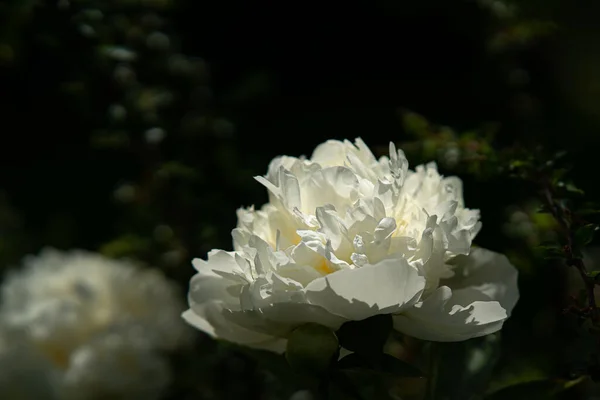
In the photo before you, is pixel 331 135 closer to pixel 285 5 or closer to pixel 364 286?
pixel 285 5

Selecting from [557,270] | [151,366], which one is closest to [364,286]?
[557,270]

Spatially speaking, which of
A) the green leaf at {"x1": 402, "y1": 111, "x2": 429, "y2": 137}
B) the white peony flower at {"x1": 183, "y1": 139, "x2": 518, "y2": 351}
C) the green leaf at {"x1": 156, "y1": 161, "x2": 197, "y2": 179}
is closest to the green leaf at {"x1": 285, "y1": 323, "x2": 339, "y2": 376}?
the white peony flower at {"x1": 183, "y1": 139, "x2": 518, "y2": 351}

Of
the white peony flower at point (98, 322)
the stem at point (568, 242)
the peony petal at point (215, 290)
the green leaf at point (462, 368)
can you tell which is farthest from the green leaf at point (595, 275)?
the white peony flower at point (98, 322)

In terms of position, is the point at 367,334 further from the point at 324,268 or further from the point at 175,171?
the point at 175,171

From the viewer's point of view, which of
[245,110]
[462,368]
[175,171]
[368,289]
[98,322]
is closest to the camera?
[368,289]

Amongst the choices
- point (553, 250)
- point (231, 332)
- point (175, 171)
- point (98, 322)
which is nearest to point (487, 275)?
point (553, 250)

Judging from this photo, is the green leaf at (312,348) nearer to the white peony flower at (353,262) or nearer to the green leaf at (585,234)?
the white peony flower at (353,262)
